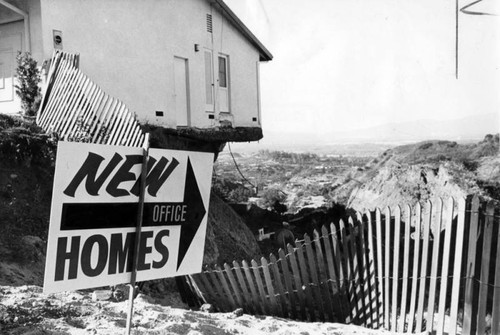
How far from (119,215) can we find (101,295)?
273 cm

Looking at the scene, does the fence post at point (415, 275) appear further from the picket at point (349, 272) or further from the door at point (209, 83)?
the door at point (209, 83)

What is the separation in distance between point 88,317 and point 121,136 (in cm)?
443

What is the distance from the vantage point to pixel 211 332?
16.9ft

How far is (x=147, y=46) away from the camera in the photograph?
43.6 feet

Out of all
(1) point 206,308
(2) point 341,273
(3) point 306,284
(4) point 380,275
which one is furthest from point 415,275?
(1) point 206,308

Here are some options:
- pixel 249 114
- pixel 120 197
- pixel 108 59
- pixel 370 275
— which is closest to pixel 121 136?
pixel 108 59

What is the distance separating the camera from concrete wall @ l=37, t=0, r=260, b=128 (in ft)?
38.3

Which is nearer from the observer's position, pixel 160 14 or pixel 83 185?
pixel 83 185

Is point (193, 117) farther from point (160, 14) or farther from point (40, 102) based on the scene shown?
point (40, 102)

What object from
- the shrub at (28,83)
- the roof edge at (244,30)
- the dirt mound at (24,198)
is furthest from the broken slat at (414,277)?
the roof edge at (244,30)

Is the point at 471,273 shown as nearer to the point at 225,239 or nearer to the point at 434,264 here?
the point at 434,264

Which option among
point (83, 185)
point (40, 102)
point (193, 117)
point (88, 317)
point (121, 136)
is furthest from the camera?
point (193, 117)

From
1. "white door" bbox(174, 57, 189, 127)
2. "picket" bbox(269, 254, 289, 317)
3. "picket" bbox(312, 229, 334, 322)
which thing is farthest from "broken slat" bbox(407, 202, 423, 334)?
"white door" bbox(174, 57, 189, 127)

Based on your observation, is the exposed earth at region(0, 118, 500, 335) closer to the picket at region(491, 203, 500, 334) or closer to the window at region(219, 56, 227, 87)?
the picket at region(491, 203, 500, 334)
